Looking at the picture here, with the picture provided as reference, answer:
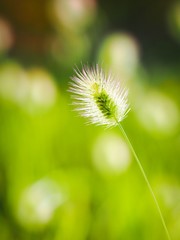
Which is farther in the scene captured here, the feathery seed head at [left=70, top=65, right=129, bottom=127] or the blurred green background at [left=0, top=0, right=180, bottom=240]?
the blurred green background at [left=0, top=0, right=180, bottom=240]

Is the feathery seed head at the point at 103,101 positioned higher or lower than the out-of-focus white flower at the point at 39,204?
higher

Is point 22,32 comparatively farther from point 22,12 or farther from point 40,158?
point 40,158

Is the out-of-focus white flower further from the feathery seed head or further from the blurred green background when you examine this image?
the feathery seed head

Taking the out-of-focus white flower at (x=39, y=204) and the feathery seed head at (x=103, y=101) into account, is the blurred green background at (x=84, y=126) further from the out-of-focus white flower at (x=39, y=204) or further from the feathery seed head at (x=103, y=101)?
the feathery seed head at (x=103, y=101)

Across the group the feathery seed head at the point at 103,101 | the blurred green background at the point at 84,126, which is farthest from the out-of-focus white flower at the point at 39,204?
the feathery seed head at the point at 103,101

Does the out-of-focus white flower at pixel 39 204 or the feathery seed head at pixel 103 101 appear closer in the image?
the feathery seed head at pixel 103 101

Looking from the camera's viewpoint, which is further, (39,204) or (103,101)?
(39,204)

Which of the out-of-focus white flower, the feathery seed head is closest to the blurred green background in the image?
the out-of-focus white flower

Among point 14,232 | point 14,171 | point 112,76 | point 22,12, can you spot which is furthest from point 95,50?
point 14,232
